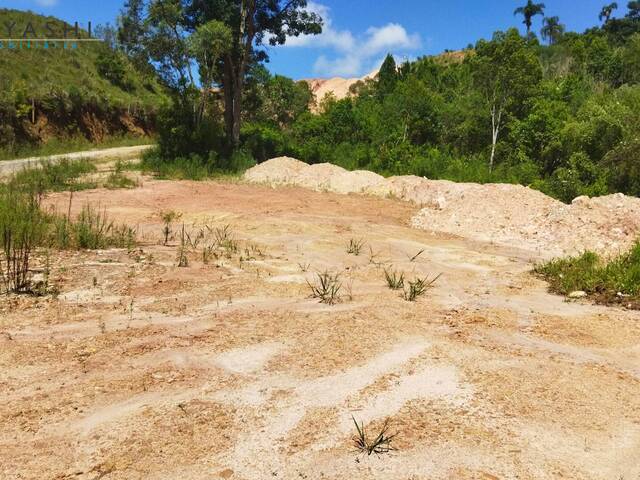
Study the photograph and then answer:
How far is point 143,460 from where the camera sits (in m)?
2.58

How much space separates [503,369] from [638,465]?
3.74 ft

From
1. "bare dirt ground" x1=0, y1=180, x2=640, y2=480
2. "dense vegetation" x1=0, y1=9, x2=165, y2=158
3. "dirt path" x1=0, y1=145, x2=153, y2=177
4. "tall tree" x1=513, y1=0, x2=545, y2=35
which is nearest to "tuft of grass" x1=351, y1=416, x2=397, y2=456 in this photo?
"bare dirt ground" x1=0, y1=180, x2=640, y2=480

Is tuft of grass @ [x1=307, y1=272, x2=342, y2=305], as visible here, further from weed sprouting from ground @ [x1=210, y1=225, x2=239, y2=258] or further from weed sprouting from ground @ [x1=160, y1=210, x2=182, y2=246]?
weed sprouting from ground @ [x1=160, y1=210, x2=182, y2=246]

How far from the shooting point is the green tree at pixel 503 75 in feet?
56.4

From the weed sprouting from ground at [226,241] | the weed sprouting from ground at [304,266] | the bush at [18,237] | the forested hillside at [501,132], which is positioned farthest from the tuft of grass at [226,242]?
the forested hillside at [501,132]

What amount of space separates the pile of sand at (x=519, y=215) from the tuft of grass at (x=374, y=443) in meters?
6.58

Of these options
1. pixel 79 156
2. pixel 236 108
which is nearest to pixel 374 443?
pixel 236 108

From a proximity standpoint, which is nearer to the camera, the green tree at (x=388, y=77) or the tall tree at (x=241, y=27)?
the tall tree at (x=241, y=27)

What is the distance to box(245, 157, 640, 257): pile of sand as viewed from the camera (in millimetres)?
8789

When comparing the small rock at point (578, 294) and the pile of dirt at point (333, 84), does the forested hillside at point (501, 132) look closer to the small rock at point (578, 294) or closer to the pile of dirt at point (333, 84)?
the small rock at point (578, 294)

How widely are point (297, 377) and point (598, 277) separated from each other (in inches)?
171

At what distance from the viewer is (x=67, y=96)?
2141cm

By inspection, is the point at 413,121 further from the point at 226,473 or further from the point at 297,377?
the point at 226,473

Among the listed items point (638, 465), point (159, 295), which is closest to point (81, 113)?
point (159, 295)
